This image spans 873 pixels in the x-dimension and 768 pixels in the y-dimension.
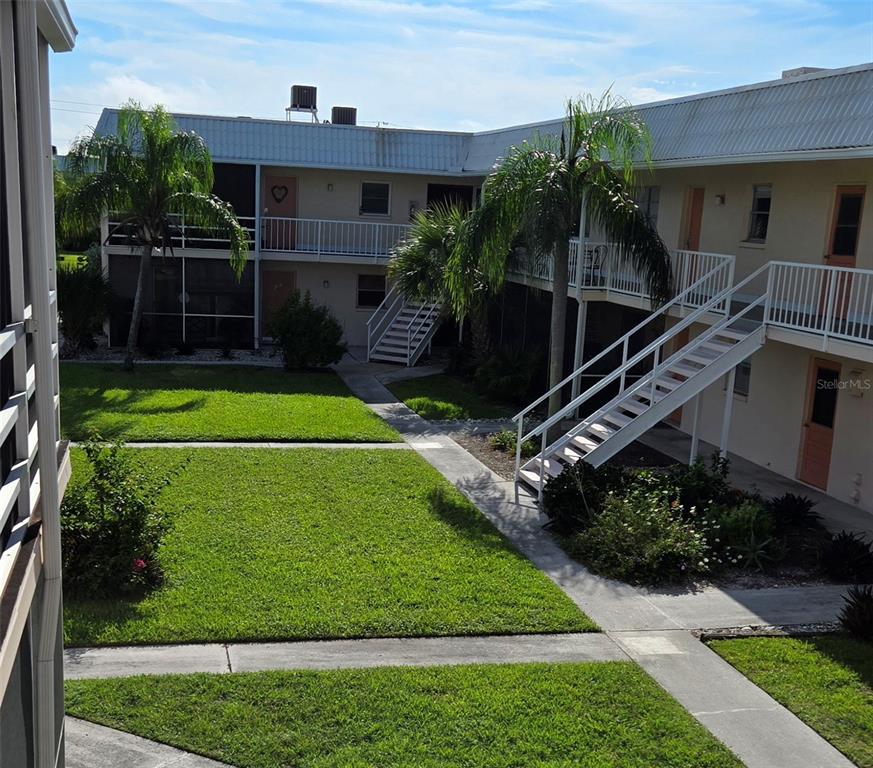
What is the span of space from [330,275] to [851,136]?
16.8 meters

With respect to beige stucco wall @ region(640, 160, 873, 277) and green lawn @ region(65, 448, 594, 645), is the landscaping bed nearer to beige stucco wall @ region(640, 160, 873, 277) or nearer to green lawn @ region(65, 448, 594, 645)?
green lawn @ region(65, 448, 594, 645)

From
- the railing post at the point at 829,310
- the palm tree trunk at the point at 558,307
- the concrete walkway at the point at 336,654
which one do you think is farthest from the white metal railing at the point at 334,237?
the concrete walkway at the point at 336,654

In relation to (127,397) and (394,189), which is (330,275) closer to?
(394,189)

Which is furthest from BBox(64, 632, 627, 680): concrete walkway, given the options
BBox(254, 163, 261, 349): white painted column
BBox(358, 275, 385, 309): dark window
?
BBox(358, 275, 385, 309): dark window

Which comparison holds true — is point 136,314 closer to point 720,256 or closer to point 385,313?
point 385,313

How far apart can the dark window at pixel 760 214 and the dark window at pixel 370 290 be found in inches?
516

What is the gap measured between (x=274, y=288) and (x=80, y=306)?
19.1 feet

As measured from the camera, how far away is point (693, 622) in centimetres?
927

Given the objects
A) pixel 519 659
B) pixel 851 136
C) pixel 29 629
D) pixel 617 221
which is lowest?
pixel 519 659

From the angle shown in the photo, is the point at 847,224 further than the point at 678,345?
No

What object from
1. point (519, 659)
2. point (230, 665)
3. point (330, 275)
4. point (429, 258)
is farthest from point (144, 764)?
point (330, 275)

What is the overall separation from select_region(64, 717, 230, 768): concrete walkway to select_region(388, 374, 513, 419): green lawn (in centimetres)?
1192

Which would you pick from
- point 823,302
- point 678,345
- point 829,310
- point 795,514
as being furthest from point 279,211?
→ point 795,514

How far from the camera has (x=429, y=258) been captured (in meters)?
21.2
